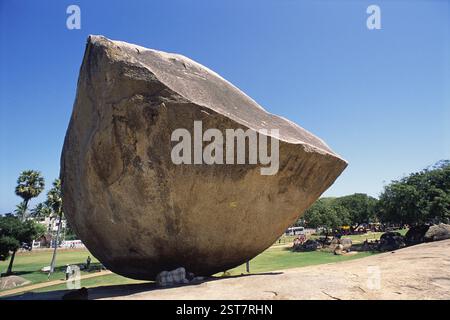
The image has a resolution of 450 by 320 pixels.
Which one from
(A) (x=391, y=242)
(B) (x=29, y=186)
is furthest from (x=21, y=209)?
(A) (x=391, y=242)

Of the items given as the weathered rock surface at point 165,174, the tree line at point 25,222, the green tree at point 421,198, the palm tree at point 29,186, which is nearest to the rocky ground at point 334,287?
the weathered rock surface at point 165,174

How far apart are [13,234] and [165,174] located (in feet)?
102

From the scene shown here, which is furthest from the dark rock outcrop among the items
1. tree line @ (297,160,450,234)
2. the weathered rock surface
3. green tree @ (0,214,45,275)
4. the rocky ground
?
green tree @ (0,214,45,275)

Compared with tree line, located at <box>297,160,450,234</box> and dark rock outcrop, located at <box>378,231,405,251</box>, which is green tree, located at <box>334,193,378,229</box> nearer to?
tree line, located at <box>297,160,450,234</box>

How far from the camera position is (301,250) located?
3631 centimetres

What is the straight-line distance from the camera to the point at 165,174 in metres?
6.69

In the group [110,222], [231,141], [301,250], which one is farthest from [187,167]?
[301,250]

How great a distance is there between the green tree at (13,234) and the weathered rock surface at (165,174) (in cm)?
2665

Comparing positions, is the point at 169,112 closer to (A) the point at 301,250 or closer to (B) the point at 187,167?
(B) the point at 187,167

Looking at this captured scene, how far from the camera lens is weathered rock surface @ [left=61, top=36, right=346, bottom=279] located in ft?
21.6

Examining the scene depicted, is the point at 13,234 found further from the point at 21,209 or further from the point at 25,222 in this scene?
the point at 21,209

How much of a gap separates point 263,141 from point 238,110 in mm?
1099

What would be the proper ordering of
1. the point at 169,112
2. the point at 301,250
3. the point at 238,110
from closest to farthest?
the point at 169,112 < the point at 238,110 < the point at 301,250
